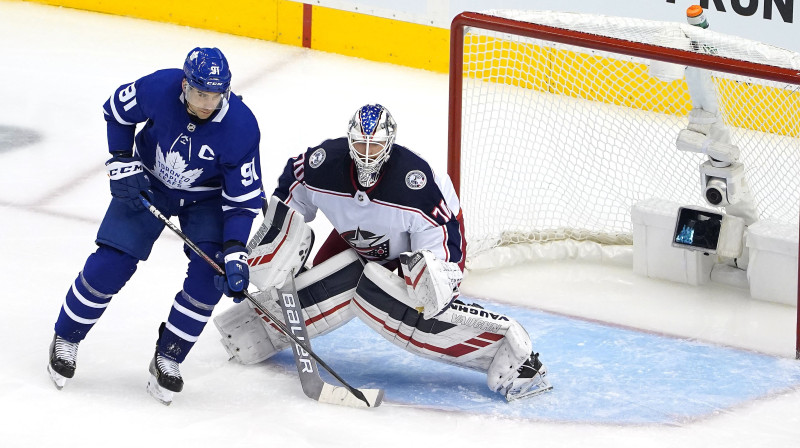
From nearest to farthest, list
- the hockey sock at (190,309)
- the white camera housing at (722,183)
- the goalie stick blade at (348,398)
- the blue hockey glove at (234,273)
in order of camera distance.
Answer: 1. the blue hockey glove at (234,273)
2. the hockey sock at (190,309)
3. the goalie stick blade at (348,398)
4. the white camera housing at (722,183)

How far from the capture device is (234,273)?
3.87m

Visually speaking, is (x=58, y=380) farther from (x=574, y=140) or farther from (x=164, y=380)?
(x=574, y=140)

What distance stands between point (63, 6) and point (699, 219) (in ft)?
13.8

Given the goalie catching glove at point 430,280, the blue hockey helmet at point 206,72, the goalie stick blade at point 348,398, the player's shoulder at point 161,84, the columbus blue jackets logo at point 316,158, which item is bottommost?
the goalie stick blade at point 348,398

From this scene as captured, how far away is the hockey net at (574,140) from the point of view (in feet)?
16.5

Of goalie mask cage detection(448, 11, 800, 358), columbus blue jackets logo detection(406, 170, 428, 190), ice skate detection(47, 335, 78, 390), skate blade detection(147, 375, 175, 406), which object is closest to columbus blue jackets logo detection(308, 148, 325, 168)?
columbus blue jackets logo detection(406, 170, 428, 190)

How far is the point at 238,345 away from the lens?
14.2 ft


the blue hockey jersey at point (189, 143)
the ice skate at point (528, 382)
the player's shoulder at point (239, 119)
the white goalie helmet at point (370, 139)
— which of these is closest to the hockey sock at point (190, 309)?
the blue hockey jersey at point (189, 143)

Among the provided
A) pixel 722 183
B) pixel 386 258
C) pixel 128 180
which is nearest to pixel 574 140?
pixel 722 183

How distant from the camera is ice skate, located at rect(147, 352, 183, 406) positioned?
4023mm

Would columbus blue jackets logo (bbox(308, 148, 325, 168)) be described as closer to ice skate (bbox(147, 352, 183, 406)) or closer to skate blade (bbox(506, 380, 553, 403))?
ice skate (bbox(147, 352, 183, 406))

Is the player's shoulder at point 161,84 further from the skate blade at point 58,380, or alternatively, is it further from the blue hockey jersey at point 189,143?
the skate blade at point 58,380

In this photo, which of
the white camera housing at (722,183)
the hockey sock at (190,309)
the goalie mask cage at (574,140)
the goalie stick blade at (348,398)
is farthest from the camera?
the goalie mask cage at (574,140)

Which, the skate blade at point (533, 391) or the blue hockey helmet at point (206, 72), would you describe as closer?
the blue hockey helmet at point (206, 72)
